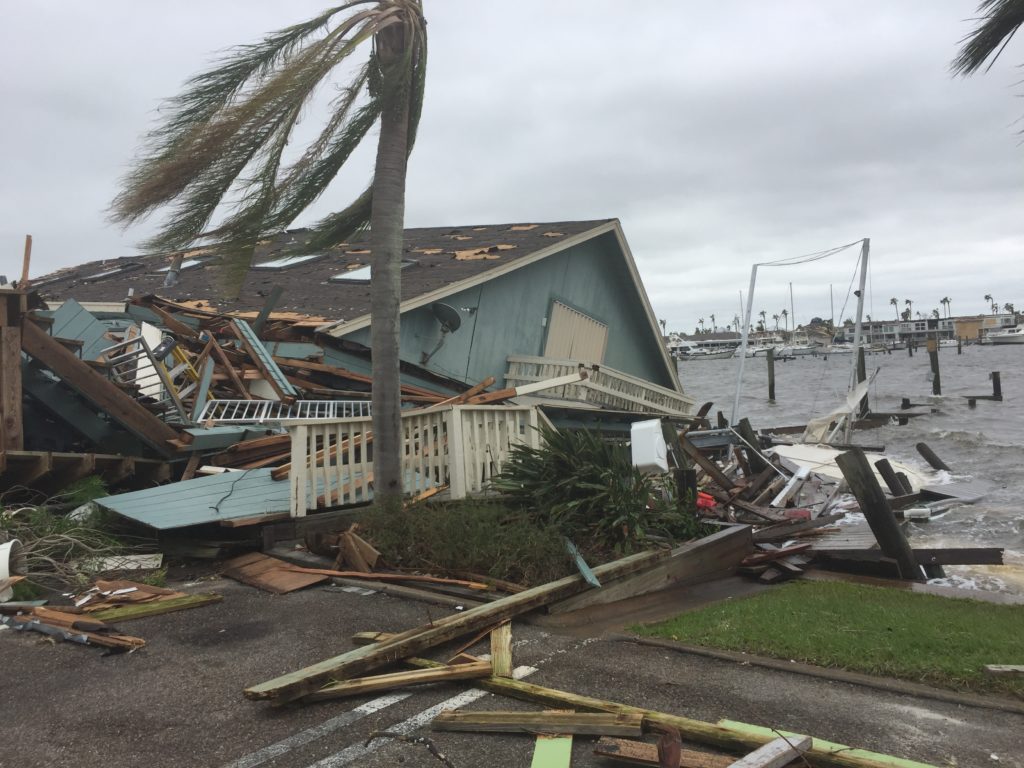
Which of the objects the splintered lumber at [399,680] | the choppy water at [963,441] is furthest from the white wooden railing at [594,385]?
the splintered lumber at [399,680]

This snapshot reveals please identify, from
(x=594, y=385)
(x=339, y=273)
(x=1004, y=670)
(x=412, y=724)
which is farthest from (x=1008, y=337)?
(x=412, y=724)

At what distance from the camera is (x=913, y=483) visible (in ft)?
54.9

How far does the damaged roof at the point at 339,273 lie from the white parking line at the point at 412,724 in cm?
866

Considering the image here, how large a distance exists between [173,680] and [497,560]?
2.65 meters

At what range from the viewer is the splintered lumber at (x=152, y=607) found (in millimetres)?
5422

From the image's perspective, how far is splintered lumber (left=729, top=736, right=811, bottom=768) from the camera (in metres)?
3.00

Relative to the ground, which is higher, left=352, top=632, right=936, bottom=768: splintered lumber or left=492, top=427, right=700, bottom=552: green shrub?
left=492, top=427, right=700, bottom=552: green shrub

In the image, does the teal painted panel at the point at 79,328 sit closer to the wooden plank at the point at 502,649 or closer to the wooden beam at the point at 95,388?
the wooden beam at the point at 95,388

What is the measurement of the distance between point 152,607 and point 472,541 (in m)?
2.47

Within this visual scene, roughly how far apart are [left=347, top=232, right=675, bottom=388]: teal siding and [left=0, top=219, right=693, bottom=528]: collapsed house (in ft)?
0.14

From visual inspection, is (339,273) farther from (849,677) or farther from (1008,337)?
(1008,337)

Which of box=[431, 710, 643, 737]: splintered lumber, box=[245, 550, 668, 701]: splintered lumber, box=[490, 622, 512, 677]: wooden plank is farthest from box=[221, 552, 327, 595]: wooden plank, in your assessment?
box=[431, 710, 643, 737]: splintered lumber

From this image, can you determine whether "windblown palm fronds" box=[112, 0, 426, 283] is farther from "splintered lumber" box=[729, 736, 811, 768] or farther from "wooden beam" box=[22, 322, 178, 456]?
"splintered lumber" box=[729, 736, 811, 768]

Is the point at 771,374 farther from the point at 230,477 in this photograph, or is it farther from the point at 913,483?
the point at 230,477
